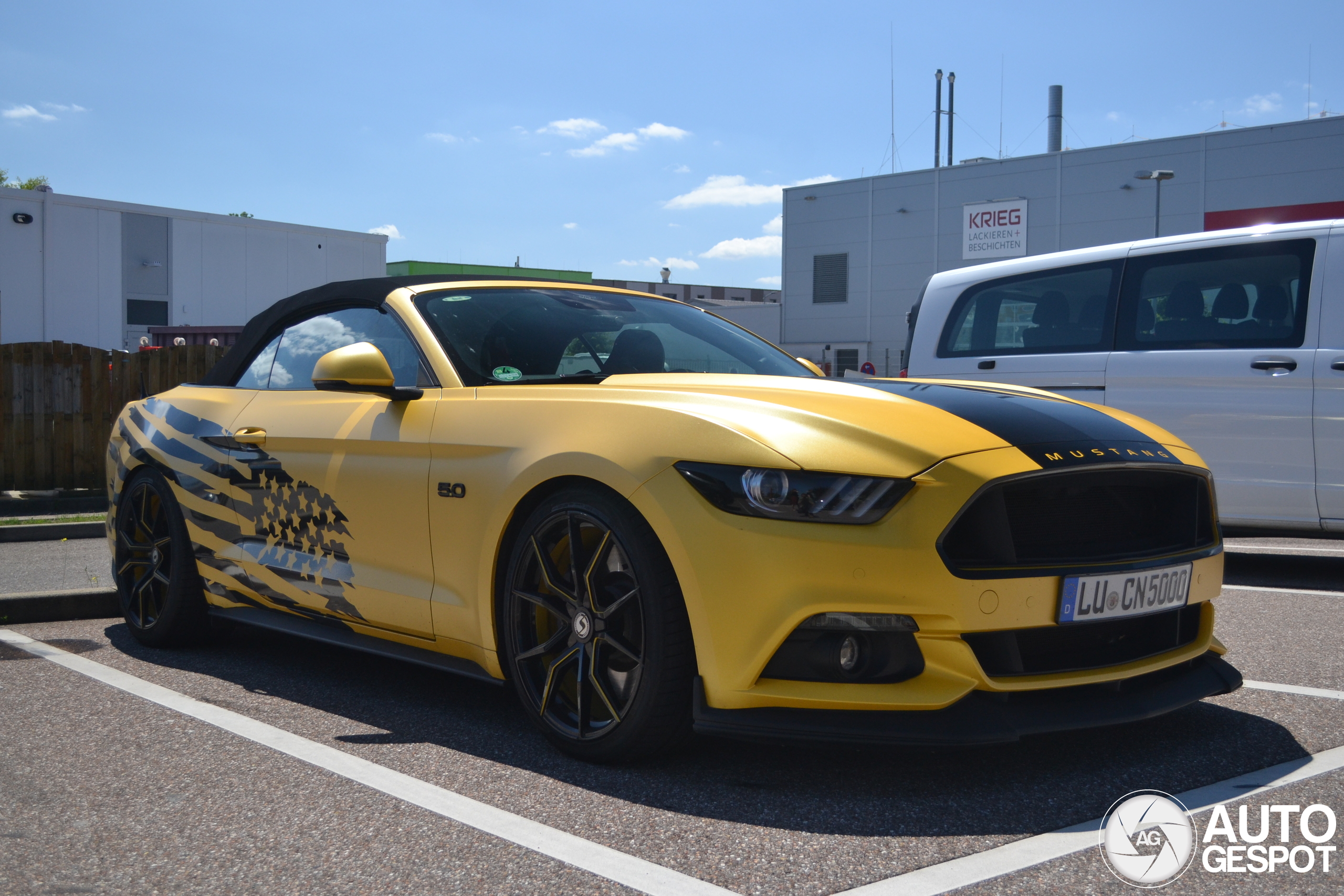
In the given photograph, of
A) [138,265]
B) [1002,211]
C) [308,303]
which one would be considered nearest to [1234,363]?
[308,303]

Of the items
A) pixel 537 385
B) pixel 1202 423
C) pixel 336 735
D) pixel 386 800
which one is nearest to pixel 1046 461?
pixel 537 385

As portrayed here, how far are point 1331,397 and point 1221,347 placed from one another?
613 millimetres

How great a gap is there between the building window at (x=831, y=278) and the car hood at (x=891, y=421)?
4333cm

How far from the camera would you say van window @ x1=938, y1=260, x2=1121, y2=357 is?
22.7 ft

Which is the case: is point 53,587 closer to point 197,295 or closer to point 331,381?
point 331,381

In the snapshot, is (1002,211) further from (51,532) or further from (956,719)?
(956,719)

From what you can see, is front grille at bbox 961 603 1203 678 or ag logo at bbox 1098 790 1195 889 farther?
front grille at bbox 961 603 1203 678

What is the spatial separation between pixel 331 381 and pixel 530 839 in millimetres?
1776

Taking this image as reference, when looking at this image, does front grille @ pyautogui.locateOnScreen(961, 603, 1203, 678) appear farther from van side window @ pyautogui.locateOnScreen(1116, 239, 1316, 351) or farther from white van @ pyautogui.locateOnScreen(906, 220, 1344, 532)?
van side window @ pyautogui.locateOnScreen(1116, 239, 1316, 351)

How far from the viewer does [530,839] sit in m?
2.70

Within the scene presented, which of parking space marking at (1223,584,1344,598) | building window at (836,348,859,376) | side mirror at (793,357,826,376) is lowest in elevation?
parking space marking at (1223,584,1344,598)

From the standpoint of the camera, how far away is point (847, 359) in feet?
150

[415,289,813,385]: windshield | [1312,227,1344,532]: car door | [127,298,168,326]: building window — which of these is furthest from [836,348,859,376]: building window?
[415,289,813,385]: windshield

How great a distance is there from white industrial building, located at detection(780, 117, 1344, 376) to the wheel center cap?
101 ft
